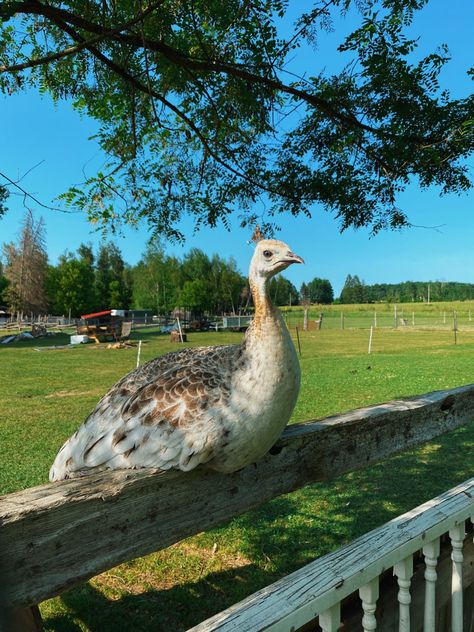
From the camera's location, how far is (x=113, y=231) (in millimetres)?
4855

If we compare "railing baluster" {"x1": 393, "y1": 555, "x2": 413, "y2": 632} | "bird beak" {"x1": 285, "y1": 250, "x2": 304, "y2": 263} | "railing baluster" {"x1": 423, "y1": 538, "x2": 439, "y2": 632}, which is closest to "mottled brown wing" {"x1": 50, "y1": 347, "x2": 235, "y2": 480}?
"bird beak" {"x1": 285, "y1": 250, "x2": 304, "y2": 263}

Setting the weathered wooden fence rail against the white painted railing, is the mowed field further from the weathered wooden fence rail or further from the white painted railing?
the white painted railing

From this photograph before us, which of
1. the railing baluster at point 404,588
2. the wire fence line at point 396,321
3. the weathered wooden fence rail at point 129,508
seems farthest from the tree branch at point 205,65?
the wire fence line at point 396,321

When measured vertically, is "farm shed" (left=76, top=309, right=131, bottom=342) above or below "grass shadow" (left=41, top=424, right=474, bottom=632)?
above

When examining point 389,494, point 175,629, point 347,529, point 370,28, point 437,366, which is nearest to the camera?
point 175,629

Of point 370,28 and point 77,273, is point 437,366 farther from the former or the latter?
point 77,273

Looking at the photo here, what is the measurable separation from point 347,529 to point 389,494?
1021 mm

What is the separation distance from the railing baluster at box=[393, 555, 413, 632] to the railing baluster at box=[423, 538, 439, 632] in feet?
0.47

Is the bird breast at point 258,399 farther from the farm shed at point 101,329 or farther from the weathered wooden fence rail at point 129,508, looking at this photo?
the farm shed at point 101,329

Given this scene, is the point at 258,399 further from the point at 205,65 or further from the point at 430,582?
the point at 205,65

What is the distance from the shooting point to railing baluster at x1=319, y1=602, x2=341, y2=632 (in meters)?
1.30

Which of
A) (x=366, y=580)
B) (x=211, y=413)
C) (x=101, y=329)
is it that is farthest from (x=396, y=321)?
(x=366, y=580)

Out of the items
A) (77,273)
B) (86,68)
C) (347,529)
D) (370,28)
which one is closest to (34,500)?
(347,529)

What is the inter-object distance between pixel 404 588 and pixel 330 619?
490 millimetres
